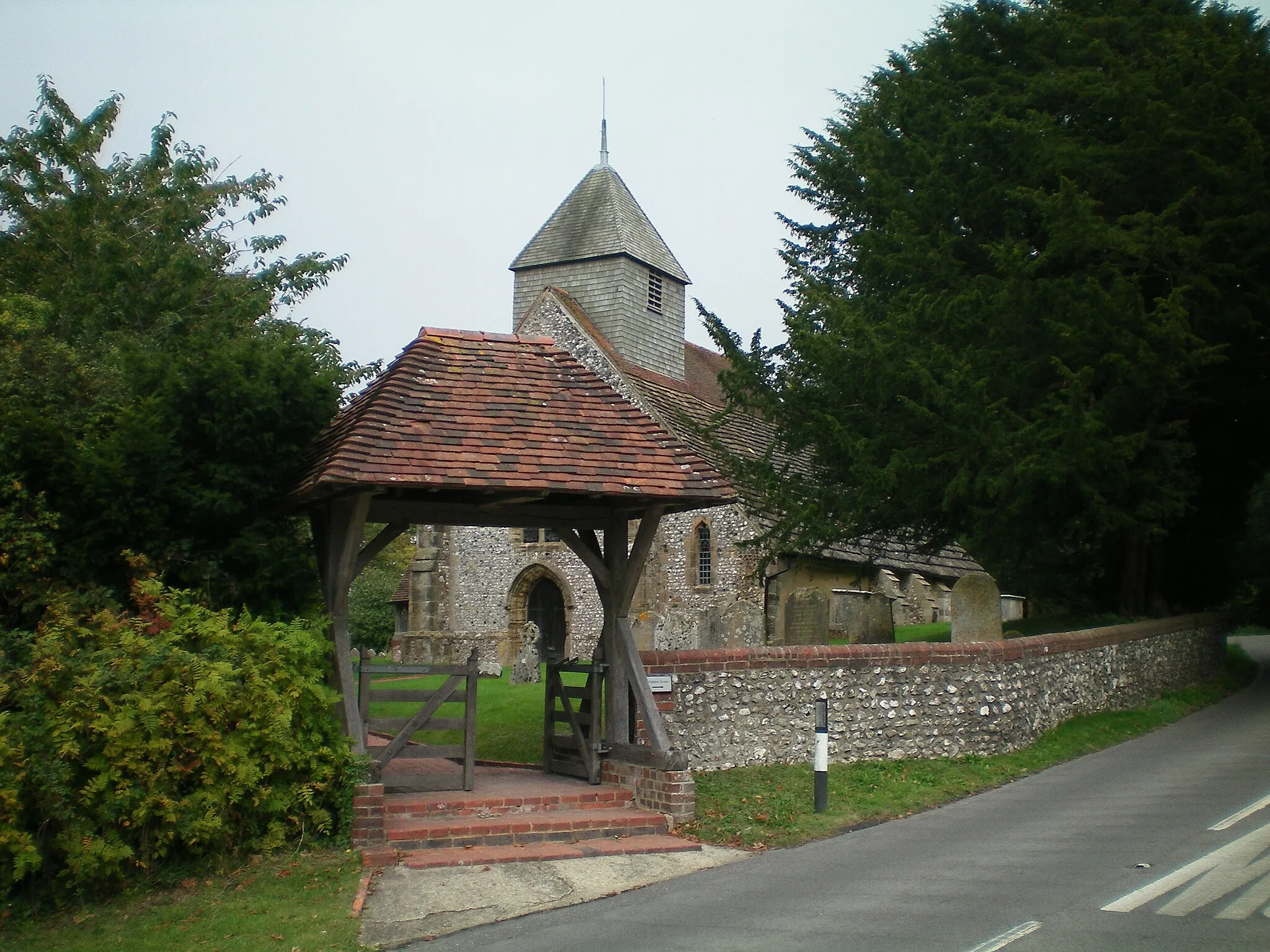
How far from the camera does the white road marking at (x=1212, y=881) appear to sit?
22.8ft

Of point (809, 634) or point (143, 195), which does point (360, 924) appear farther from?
point (143, 195)

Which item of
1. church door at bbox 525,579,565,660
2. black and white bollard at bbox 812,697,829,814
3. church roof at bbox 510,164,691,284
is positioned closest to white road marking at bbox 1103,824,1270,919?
black and white bollard at bbox 812,697,829,814

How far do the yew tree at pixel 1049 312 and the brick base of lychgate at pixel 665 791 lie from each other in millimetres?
7475

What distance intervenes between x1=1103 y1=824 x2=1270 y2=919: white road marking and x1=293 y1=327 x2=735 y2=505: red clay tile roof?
4.98 metres

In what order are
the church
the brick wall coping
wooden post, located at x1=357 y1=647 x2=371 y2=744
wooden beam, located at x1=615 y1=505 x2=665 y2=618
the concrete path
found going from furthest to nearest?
the church → the brick wall coping → wooden beam, located at x1=615 y1=505 x2=665 y2=618 → wooden post, located at x1=357 y1=647 x2=371 y2=744 → the concrete path

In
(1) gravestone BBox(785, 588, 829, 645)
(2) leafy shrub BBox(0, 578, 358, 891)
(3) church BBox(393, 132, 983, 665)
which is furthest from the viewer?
(3) church BBox(393, 132, 983, 665)

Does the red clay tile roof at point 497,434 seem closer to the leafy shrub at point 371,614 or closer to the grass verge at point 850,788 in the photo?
the grass verge at point 850,788

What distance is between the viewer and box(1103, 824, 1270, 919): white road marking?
22.8 feet

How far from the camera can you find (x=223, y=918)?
7609 mm

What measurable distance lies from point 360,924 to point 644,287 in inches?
1138

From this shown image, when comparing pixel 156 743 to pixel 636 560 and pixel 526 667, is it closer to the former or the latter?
pixel 636 560

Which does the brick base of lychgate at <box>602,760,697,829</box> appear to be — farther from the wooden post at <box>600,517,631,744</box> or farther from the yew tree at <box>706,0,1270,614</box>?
the yew tree at <box>706,0,1270,614</box>

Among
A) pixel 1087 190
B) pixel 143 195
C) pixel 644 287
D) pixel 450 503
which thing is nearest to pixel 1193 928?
pixel 450 503

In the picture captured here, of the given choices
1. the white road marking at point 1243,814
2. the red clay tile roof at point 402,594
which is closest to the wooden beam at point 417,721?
the white road marking at point 1243,814
